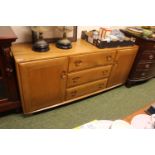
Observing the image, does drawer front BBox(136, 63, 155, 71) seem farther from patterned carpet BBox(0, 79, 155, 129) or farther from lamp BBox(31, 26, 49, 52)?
lamp BBox(31, 26, 49, 52)

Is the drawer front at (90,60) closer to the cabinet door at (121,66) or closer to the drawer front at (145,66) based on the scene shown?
the cabinet door at (121,66)

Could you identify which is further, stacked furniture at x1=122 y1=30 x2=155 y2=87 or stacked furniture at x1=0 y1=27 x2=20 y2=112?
stacked furniture at x1=122 y1=30 x2=155 y2=87

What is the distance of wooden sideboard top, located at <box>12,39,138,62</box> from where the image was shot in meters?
1.22

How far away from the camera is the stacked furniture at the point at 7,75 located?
1088 millimetres

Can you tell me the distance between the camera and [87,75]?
1638mm

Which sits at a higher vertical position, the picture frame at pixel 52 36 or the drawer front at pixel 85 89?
the picture frame at pixel 52 36

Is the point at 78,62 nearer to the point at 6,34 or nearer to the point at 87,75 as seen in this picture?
the point at 87,75

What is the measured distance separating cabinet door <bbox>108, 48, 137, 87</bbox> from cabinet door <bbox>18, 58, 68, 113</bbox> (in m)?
0.71

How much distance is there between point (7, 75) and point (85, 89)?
2.90ft

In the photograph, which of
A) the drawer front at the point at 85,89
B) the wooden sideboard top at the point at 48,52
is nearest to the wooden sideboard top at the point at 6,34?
the wooden sideboard top at the point at 48,52

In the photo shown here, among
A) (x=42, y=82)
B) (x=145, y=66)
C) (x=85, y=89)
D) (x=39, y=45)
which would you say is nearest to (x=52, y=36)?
(x=39, y=45)

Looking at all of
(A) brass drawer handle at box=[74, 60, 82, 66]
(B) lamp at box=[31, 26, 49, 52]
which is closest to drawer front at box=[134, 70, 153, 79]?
(A) brass drawer handle at box=[74, 60, 82, 66]
